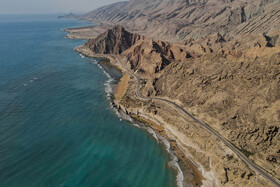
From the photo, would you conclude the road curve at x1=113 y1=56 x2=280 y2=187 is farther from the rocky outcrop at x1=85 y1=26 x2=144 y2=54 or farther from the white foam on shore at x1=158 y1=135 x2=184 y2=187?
the rocky outcrop at x1=85 y1=26 x2=144 y2=54

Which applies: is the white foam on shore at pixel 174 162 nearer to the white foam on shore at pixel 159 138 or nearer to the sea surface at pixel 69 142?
the white foam on shore at pixel 159 138

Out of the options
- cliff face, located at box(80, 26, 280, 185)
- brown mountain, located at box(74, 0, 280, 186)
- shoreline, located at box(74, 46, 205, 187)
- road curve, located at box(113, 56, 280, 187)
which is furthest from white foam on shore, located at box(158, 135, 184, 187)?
cliff face, located at box(80, 26, 280, 185)

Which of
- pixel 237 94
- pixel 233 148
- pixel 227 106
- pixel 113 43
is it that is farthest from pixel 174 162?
pixel 113 43

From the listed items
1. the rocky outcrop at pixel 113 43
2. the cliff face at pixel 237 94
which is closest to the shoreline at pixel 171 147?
the cliff face at pixel 237 94

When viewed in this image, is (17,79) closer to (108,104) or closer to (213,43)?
(108,104)

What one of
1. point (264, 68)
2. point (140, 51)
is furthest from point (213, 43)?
point (264, 68)

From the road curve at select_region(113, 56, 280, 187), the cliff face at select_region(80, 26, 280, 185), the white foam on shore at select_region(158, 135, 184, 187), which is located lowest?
the white foam on shore at select_region(158, 135, 184, 187)

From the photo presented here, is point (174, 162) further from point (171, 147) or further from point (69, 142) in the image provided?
point (69, 142)
